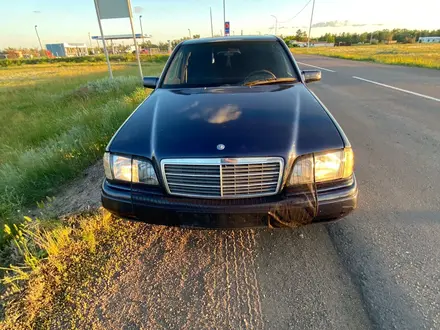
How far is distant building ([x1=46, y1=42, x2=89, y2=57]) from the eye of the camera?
332 ft

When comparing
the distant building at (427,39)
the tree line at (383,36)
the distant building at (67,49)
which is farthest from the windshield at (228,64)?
the distant building at (67,49)

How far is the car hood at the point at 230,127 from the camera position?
1.77 metres

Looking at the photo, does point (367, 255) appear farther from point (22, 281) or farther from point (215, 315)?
point (22, 281)

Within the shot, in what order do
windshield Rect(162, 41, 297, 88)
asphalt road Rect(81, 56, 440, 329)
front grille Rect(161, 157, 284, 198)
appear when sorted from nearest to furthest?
1. asphalt road Rect(81, 56, 440, 329)
2. front grille Rect(161, 157, 284, 198)
3. windshield Rect(162, 41, 297, 88)

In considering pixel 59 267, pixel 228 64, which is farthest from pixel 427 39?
pixel 59 267

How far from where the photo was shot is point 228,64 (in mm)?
3205

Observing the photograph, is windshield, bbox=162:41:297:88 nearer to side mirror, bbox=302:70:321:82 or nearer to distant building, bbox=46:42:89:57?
side mirror, bbox=302:70:321:82

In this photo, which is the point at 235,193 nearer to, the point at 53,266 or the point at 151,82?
the point at 53,266

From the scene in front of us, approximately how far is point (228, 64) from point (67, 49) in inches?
4794

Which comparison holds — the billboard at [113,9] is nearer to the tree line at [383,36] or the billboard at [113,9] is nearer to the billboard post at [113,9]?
the billboard post at [113,9]

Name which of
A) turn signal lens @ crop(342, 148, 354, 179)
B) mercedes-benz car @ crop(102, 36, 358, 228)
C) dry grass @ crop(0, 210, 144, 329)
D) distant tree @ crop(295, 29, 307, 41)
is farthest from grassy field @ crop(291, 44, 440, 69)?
distant tree @ crop(295, 29, 307, 41)

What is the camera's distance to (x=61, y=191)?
320 cm

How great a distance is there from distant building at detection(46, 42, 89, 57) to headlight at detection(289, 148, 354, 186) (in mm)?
118743

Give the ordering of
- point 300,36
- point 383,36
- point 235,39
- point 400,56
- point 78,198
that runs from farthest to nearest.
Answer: point 300,36 → point 383,36 → point 400,56 → point 235,39 → point 78,198
